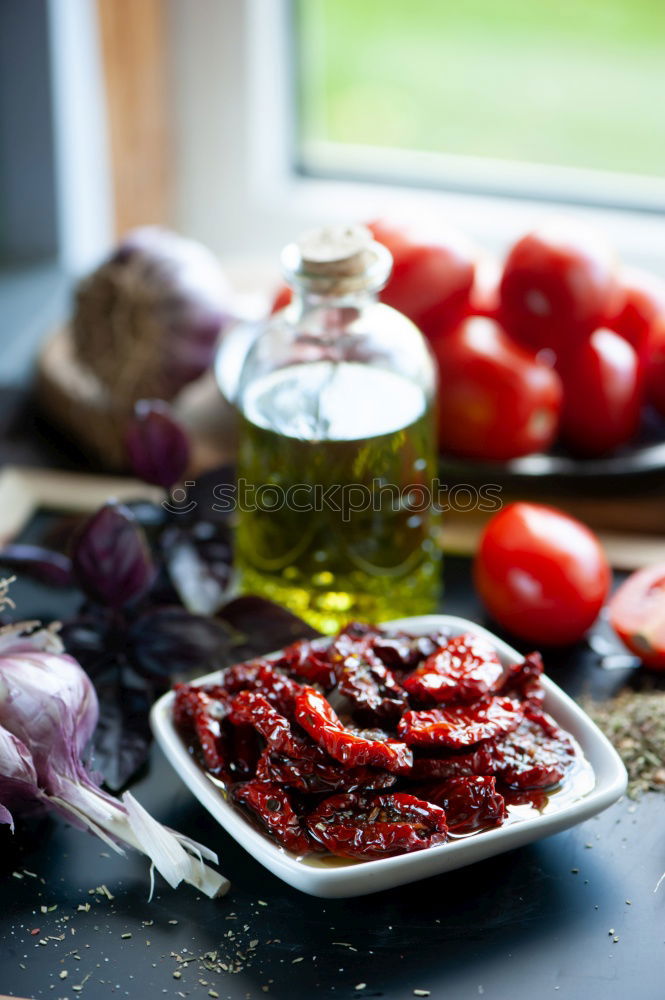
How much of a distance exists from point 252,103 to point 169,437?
49.6 inches

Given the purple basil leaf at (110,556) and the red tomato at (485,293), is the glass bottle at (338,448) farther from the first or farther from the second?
the red tomato at (485,293)

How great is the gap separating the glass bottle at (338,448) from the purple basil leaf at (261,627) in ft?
0.28

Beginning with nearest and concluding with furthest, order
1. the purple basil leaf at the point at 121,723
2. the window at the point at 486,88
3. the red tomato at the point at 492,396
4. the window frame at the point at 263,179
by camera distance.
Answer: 1. the purple basil leaf at the point at 121,723
2. the red tomato at the point at 492,396
3. the window frame at the point at 263,179
4. the window at the point at 486,88

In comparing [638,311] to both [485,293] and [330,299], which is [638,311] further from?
[330,299]

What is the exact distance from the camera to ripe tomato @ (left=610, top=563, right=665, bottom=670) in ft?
3.56

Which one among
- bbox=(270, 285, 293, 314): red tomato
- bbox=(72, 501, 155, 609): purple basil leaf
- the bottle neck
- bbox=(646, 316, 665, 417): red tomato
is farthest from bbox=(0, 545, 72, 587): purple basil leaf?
bbox=(646, 316, 665, 417): red tomato

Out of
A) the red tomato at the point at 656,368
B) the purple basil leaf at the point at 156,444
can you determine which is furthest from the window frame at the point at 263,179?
the purple basil leaf at the point at 156,444

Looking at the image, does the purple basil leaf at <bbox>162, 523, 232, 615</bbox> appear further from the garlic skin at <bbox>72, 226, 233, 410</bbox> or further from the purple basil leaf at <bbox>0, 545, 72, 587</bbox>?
the garlic skin at <bbox>72, 226, 233, 410</bbox>

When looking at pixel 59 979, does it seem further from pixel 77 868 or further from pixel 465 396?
pixel 465 396

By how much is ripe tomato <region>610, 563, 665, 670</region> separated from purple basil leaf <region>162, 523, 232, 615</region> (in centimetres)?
36

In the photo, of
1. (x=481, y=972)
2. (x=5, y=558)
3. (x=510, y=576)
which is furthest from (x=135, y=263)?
(x=481, y=972)

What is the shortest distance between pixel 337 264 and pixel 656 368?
528 mm

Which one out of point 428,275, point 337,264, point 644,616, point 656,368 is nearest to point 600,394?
point 656,368

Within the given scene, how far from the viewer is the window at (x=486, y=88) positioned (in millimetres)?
2436
